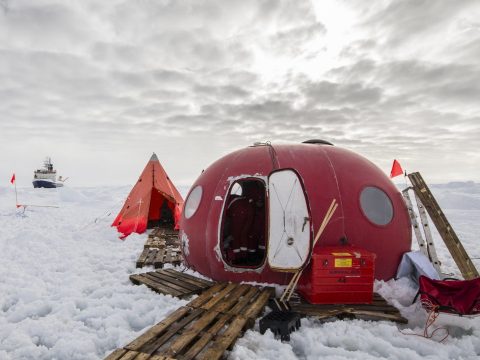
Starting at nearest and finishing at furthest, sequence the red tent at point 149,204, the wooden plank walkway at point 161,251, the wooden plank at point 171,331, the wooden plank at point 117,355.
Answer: the wooden plank at point 117,355 → the wooden plank at point 171,331 → the wooden plank walkway at point 161,251 → the red tent at point 149,204

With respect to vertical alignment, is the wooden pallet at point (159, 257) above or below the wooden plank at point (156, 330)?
above

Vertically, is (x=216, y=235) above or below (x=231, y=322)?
above

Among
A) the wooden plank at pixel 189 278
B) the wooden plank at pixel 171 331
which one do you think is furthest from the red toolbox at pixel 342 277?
the wooden plank at pixel 189 278

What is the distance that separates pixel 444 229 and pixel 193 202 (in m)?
5.34

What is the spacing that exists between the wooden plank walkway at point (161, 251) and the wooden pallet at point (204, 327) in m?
2.91

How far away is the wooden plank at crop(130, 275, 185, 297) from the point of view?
6069 millimetres

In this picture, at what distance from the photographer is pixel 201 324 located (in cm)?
451

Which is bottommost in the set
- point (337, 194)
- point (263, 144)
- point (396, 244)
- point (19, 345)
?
point (19, 345)

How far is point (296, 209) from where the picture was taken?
577cm

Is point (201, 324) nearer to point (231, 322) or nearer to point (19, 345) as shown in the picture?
point (231, 322)

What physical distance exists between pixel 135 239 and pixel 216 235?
6.73 metres

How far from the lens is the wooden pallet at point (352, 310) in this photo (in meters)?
4.88

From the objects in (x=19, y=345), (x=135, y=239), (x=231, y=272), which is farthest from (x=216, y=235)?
(x=135, y=239)

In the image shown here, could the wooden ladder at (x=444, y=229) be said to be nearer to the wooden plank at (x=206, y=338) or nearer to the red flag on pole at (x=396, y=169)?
the red flag on pole at (x=396, y=169)
